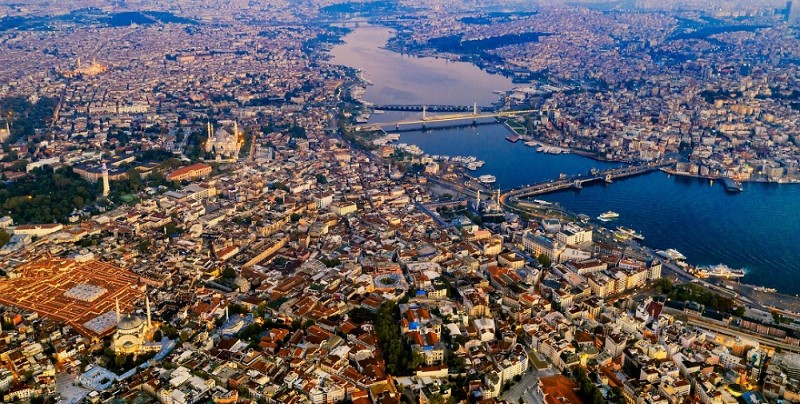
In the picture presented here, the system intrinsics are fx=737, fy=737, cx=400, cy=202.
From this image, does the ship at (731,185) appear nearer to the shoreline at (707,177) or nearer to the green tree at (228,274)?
the shoreline at (707,177)

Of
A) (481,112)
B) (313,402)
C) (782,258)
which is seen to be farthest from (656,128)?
(313,402)

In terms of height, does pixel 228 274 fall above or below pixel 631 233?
above

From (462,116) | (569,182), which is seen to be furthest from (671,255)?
(462,116)

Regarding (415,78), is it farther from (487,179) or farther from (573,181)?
(573,181)

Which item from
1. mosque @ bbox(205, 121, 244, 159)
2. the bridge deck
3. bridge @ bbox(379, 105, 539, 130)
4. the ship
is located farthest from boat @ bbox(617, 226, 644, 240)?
bridge @ bbox(379, 105, 539, 130)

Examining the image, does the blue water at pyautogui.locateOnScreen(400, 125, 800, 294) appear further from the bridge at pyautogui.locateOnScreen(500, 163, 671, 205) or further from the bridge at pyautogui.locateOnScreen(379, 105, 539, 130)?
the bridge at pyautogui.locateOnScreen(379, 105, 539, 130)

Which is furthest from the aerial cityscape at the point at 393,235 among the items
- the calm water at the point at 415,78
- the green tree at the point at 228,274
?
the calm water at the point at 415,78
